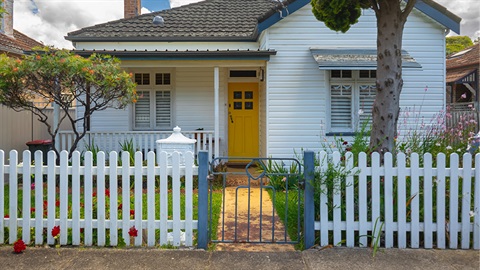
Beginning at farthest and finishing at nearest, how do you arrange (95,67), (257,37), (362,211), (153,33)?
(153,33) → (257,37) → (95,67) → (362,211)

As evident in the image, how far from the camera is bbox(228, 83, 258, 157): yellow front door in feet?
36.4

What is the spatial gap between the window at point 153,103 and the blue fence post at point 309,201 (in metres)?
7.20

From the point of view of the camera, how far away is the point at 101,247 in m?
4.27

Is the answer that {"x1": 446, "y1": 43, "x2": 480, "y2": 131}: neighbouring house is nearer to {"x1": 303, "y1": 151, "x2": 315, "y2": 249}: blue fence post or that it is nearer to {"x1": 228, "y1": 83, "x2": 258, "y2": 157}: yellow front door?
{"x1": 228, "y1": 83, "x2": 258, "y2": 157}: yellow front door

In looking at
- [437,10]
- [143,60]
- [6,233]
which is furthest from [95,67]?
[437,10]

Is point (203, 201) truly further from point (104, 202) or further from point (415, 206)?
point (415, 206)

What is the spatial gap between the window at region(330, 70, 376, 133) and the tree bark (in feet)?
15.2

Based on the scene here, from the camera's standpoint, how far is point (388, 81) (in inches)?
186

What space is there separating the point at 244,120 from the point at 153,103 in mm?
2653

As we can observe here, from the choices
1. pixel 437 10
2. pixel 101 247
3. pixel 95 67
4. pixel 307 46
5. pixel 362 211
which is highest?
pixel 437 10

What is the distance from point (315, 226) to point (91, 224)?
2.53 m

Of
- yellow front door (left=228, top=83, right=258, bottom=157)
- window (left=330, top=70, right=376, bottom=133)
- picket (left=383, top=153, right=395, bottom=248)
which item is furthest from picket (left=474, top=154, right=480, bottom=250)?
yellow front door (left=228, top=83, right=258, bottom=157)

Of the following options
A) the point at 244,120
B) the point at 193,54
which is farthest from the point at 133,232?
the point at 244,120

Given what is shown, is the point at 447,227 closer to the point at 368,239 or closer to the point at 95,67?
the point at 368,239
